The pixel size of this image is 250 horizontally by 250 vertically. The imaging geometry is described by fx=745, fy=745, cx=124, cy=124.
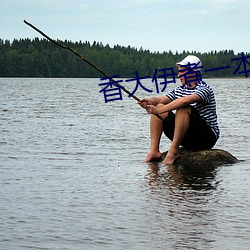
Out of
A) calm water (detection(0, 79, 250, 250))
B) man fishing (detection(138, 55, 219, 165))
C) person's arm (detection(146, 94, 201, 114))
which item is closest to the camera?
calm water (detection(0, 79, 250, 250))

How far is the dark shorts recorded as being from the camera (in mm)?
9023

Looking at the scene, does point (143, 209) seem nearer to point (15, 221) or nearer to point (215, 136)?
point (15, 221)

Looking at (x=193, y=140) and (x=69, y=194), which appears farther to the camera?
(x=193, y=140)

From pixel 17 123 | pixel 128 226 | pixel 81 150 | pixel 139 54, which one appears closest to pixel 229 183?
pixel 128 226

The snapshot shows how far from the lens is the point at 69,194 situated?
22.9 feet

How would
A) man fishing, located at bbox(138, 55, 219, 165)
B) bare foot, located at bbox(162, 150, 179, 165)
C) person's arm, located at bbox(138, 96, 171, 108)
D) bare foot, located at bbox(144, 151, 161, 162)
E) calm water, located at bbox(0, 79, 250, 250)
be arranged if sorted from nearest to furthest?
calm water, located at bbox(0, 79, 250, 250) < man fishing, located at bbox(138, 55, 219, 165) < person's arm, located at bbox(138, 96, 171, 108) < bare foot, located at bbox(162, 150, 179, 165) < bare foot, located at bbox(144, 151, 161, 162)

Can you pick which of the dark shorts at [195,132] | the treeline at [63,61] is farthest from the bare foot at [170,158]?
the treeline at [63,61]

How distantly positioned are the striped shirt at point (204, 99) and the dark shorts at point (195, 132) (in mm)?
69

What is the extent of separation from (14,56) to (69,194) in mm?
141332

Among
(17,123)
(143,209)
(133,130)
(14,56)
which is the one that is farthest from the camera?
(14,56)

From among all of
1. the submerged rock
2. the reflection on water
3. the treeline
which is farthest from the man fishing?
the treeline

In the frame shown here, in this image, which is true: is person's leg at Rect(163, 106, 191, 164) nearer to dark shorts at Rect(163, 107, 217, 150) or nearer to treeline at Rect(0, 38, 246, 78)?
dark shorts at Rect(163, 107, 217, 150)

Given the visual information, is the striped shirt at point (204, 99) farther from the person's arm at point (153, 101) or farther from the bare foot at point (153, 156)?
the bare foot at point (153, 156)

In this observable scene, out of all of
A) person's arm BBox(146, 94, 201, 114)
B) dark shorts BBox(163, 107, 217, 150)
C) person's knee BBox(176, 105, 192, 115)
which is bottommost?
dark shorts BBox(163, 107, 217, 150)
